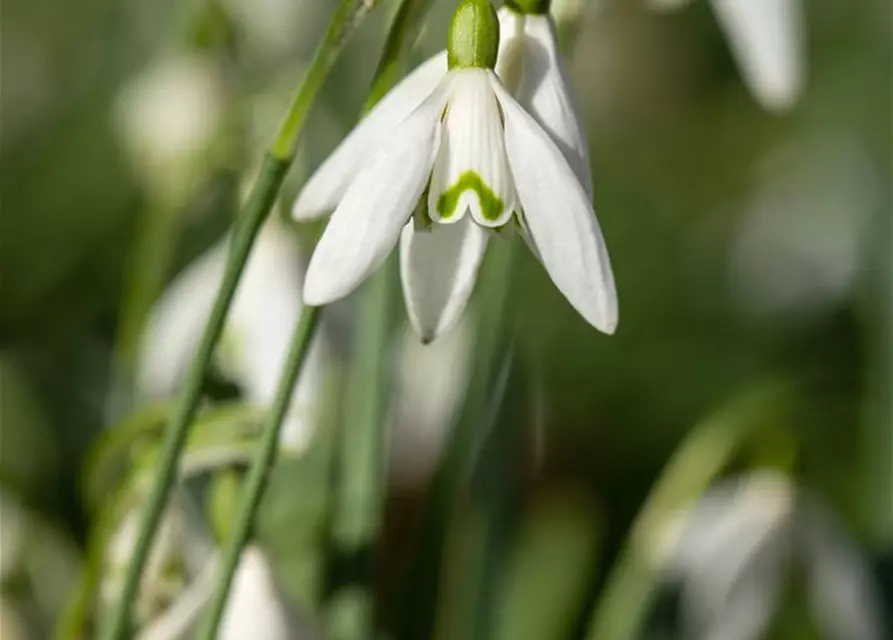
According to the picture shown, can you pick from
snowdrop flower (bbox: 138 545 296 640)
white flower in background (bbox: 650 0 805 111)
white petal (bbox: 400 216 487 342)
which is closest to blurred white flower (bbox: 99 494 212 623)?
snowdrop flower (bbox: 138 545 296 640)

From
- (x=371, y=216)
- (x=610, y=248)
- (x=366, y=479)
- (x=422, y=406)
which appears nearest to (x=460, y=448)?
(x=366, y=479)

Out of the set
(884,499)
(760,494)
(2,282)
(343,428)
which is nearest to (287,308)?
(343,428)

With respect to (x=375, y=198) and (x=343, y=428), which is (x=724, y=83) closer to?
(x=343, y=428)

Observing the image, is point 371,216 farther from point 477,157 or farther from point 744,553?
point 744,553

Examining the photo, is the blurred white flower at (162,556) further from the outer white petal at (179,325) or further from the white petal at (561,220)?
the white petal at (561,220)

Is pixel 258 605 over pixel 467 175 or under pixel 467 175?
under
